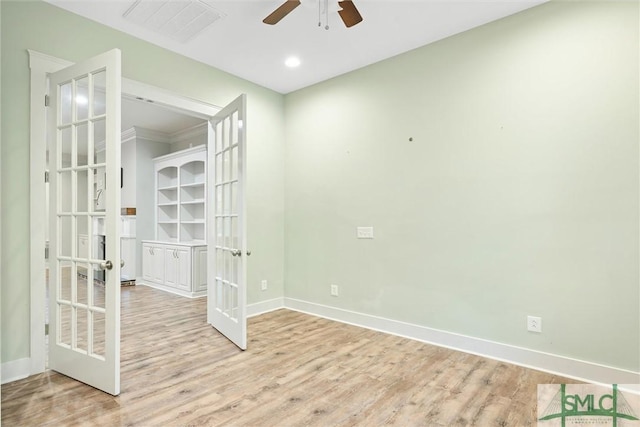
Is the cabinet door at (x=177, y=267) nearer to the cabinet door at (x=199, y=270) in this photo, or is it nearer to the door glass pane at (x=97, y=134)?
the cabinet door at (x=199, y=270)

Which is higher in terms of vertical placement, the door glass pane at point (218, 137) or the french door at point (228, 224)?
the door glass pane at point (218, 137)

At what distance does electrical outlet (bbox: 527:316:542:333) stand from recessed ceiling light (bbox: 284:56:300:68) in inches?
128

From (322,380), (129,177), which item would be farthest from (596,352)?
A: (129,177)

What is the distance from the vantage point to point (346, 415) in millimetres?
2115

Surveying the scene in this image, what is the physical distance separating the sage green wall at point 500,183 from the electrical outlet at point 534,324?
44 mm

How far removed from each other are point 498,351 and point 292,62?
11.2 ft

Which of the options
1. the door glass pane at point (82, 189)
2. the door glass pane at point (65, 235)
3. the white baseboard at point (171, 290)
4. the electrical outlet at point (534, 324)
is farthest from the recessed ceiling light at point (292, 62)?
the white baseboard at point (171, 290)

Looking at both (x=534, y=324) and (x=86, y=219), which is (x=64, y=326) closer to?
(x=86, y=219)

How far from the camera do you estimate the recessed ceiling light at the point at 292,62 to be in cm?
369

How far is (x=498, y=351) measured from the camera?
2.96m

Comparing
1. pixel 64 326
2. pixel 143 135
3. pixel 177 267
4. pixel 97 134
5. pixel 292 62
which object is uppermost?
pixel 292 62

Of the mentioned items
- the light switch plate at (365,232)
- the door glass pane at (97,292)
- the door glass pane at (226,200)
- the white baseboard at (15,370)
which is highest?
the door glass pane at (226,200)

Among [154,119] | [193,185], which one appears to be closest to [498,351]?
[193,185]

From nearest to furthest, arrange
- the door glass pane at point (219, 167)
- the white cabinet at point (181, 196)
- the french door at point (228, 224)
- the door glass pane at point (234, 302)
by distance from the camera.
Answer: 1. the french door at point (228, 224)
2. the door glass pane at point (234, 302)
3. the door glass pane at point (219, 167)
4. the white cabinet at point (181, 196)
